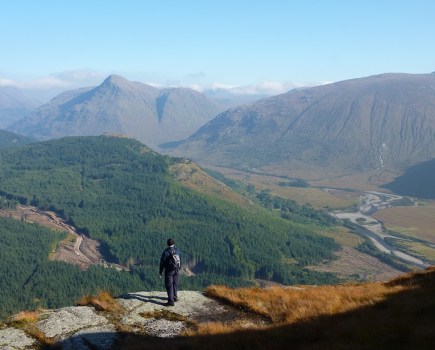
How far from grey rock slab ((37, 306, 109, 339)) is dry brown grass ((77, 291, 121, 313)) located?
1.86ft

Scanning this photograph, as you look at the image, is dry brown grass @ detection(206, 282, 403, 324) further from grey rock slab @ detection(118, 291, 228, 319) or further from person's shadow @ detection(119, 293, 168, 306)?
person's shadow @ detection(119, 293, 168, 306)

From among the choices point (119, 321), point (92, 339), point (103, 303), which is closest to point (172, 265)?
point (103, 303)

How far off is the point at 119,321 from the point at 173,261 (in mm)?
5795

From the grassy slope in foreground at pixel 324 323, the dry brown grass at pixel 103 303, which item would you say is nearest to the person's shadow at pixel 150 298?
the dry brown grass at pixel 103 303

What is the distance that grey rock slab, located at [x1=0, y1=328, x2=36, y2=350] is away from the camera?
73.9 feet

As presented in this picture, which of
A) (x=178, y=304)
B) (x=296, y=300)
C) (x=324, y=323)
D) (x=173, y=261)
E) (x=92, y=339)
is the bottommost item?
(x=178, y=304)

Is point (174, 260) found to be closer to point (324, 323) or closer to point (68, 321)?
point (68, 321)

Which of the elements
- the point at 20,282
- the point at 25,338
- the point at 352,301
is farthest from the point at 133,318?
the point at 20,282

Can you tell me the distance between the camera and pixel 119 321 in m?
26.2

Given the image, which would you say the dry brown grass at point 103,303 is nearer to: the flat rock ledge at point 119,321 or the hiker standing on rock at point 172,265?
the flat rock ledge at point 119,321

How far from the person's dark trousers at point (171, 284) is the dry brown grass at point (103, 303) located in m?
3.35

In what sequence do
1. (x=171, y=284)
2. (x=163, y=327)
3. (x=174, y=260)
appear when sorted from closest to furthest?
(x=163, y=327), (x=171, y=284), (x=174, y=260)

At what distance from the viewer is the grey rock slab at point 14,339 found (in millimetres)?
22527

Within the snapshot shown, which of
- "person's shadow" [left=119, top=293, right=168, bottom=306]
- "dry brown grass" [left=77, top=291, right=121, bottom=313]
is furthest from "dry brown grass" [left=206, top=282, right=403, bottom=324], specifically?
"dry brown grass" [left=77, top=291, right=121, bottom=313]
